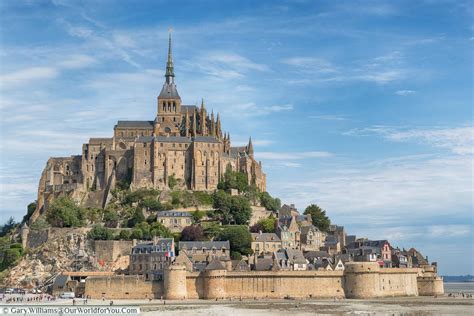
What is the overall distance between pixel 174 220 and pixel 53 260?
50.5ft

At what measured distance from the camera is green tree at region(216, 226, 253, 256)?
77.6m

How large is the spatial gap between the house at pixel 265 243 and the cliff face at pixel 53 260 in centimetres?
1744

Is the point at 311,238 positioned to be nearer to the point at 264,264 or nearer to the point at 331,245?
the point at 331,245

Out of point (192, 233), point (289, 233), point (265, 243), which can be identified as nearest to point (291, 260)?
point (265, 243)

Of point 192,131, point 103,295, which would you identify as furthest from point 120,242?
point 192,131

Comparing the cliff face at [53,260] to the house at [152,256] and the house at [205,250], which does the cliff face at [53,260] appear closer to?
the house at [152,256]

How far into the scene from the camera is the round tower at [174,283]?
214 ft

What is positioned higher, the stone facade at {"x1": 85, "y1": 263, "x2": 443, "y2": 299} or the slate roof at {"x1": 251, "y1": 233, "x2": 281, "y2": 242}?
the slate roof at {"x1": 251, "y1": 233, "x2": 281, "y2": 242}

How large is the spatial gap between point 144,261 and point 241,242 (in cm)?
1112

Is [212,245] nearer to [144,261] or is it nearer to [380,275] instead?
[144,261]

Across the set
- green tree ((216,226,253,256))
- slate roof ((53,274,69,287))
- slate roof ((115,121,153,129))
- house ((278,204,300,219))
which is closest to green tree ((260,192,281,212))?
house ((278,204,300,219))

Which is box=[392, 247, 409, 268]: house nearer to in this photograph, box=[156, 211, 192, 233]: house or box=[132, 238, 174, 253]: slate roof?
box=[156, 211, 192, 233]: house

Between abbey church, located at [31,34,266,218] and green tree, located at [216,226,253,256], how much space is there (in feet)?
49.0

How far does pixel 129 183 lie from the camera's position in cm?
9319
